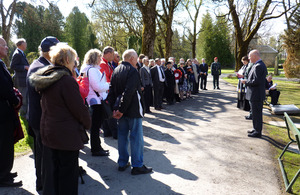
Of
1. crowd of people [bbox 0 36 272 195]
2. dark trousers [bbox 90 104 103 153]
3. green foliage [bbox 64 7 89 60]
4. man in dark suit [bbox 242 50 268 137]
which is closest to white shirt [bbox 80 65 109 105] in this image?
crowd of people [bbox 0 36 272 195]

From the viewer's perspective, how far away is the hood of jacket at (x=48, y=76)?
263 cm

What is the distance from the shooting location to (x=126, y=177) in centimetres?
409

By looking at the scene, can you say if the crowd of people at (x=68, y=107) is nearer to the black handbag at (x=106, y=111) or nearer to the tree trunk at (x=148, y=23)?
the black handbag at (x=106, y=111)

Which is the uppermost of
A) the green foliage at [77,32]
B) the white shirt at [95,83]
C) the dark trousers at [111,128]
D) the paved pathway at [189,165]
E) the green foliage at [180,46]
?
the green foliage at [77,32]

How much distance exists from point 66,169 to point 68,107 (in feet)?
2.52

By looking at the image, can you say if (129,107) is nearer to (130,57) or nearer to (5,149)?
(130,57)

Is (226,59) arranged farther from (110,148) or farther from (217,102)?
(110,148)

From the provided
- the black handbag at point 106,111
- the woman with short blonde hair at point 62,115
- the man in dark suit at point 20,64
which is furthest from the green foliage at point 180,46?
the woman with short blonde hair at point 62,115

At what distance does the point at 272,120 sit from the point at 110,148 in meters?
5.82

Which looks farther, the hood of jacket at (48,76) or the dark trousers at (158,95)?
the dark trousers at (158,95)

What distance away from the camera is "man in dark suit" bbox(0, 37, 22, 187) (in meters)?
3.72

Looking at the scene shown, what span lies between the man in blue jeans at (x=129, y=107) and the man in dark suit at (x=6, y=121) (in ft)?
5.32

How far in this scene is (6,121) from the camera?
12.6ft

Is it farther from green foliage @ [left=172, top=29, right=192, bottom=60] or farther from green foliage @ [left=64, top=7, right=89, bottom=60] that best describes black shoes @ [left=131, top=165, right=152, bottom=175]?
green foliage @ [left=64, top=7, right=89, bottom=60]
